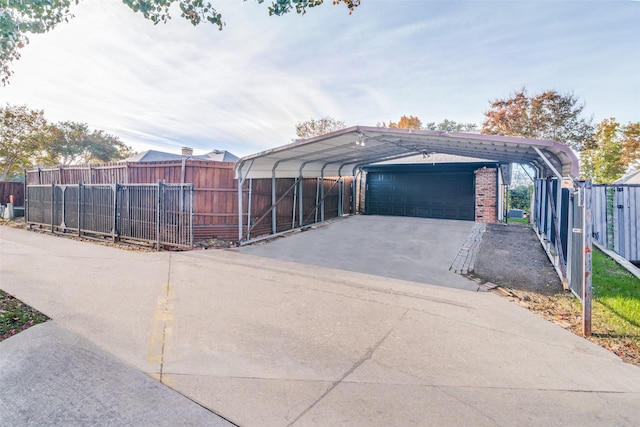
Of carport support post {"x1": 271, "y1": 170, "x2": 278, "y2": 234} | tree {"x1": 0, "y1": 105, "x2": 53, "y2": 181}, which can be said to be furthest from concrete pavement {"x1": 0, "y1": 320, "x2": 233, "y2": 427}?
tree {"x1": 0, "y1": 105, "x2": 53, "y2": 181}

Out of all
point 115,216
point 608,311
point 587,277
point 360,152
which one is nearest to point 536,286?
point 608,311

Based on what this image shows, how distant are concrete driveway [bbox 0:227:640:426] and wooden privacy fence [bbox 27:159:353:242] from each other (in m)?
3.84

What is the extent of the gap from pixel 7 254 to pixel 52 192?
5.86 meters

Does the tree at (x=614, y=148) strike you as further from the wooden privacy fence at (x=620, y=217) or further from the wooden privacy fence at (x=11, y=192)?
the wooden privacy fence at (x=11, y=192)

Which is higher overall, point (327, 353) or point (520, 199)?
point (520, 199)

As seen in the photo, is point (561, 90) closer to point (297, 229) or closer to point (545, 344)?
point (297, 229)

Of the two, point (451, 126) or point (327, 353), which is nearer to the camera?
point (327, 353)

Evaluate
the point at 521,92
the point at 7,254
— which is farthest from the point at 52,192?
the point at 521,92

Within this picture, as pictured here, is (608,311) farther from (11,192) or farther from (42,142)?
(42,142)

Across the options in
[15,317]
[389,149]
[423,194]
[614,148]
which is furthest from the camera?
[614,148]

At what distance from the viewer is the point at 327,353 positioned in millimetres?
3373

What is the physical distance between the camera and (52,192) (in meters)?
12.8

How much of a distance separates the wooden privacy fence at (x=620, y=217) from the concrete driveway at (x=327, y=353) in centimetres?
609

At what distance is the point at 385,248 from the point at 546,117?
17289 mm
